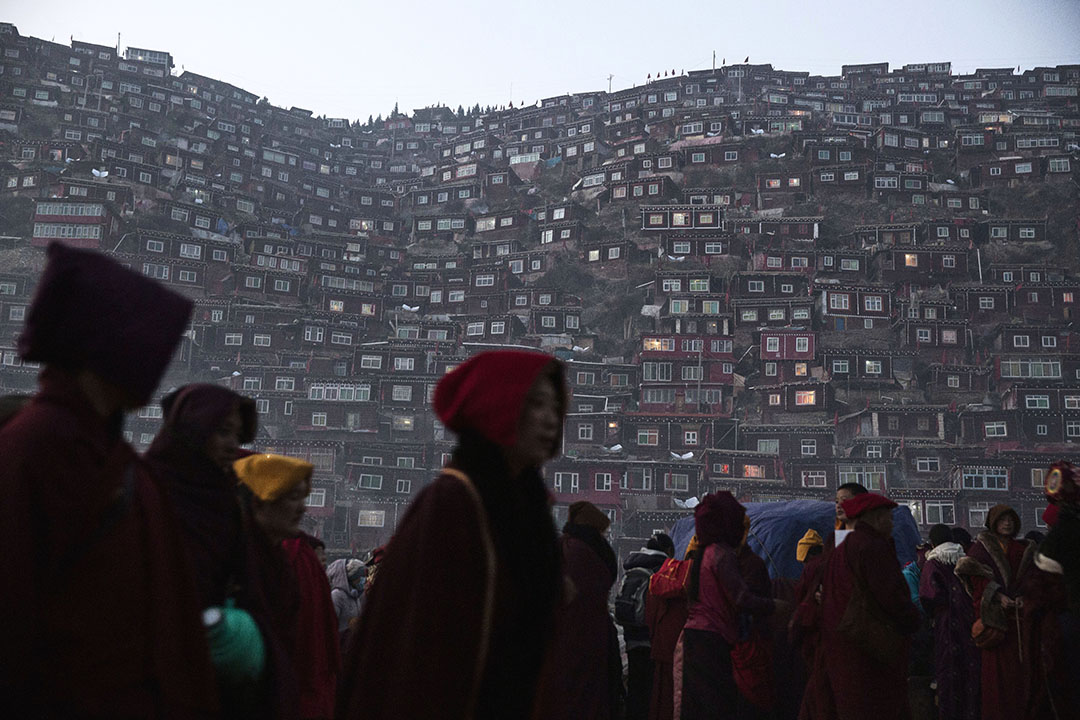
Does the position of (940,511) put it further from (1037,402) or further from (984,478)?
(1037,402)

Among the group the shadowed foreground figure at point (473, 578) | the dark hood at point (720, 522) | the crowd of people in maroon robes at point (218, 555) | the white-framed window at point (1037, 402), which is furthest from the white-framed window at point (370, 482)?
the shadowed foreground figure at point (473, 578)

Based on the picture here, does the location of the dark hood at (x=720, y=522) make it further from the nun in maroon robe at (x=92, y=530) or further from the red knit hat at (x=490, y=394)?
the nun in maroon robe at (x=92, y=530)

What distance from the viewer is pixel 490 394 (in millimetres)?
3381

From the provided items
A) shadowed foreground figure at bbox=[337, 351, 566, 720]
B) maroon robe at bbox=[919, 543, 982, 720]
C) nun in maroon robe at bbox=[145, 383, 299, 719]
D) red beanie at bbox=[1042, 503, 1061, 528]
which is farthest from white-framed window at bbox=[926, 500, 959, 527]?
shadowed foreground figure at bbox=[337, 351, 566, 720]

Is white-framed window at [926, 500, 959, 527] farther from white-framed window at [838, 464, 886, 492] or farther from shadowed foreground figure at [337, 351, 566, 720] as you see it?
shadowed foreground figure at [337, 351, 566, 720]

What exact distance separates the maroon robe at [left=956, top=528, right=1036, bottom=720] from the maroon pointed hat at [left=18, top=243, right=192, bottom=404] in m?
7.83

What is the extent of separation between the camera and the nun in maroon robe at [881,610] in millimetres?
7695

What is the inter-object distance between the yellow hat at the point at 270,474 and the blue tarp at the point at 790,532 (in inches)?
411

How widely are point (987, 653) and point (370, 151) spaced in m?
114

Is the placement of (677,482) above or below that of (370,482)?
above

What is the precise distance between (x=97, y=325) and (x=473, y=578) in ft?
4.75

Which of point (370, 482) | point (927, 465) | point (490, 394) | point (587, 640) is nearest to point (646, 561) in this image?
point (587, 640)

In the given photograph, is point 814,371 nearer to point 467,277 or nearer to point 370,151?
point 467,277

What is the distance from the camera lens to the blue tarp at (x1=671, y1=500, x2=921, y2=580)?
47.9 feet
